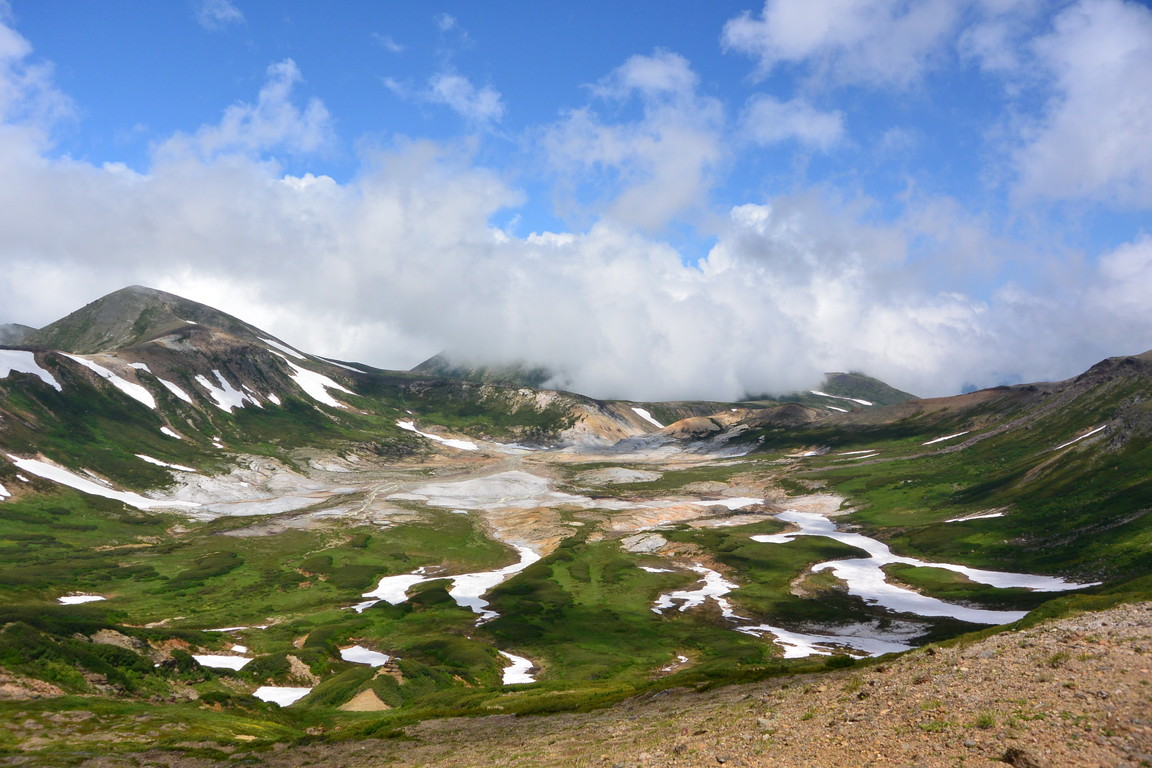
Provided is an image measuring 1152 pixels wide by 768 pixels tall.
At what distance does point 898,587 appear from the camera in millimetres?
118500

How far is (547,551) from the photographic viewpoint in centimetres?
15662

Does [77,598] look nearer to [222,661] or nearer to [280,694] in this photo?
[222,661]

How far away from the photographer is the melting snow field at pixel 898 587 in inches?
3871

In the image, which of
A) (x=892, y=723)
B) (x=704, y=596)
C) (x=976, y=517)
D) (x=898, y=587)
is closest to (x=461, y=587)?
(x=704, y=596)

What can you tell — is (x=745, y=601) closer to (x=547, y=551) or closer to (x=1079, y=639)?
(x=547, y=551)

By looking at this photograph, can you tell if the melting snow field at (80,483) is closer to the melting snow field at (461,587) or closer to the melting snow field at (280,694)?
the melting snow field at (461,587)

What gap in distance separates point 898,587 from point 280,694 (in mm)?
103289

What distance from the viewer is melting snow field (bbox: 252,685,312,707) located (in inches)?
2381

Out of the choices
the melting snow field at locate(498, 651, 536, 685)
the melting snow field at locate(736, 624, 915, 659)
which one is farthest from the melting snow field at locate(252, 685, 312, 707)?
the melting snow field at locate(736, 624, 915, 659)

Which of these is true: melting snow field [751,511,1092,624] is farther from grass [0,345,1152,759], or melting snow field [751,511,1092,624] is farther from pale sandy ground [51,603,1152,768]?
pale sandy ground [51,603,1152,768]

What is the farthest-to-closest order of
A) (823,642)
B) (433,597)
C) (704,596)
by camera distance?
(704,596) → (433,597) → (823,642)

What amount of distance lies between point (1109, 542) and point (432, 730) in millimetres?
126200

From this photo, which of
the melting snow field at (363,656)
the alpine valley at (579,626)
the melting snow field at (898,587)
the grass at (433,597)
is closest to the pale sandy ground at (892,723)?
the alpine valley at (579,626)

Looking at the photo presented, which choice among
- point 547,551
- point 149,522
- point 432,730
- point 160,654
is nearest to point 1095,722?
point 432,730
